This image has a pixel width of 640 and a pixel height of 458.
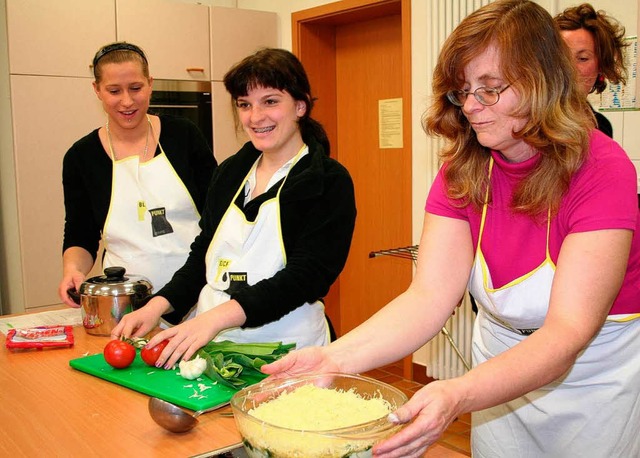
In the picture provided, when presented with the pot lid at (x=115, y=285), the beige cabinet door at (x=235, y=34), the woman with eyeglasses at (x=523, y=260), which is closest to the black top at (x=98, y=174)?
the pot lid at (x=115, y=285)

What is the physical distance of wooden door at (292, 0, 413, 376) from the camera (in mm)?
4137

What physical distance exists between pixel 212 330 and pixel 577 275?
2.79 ft

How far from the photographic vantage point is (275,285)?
1742 millimetres

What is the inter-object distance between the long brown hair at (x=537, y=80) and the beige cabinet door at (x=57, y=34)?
9.61ft

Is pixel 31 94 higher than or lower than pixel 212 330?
higher

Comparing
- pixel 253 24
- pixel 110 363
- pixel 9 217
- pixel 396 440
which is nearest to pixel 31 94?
pixel 9 217

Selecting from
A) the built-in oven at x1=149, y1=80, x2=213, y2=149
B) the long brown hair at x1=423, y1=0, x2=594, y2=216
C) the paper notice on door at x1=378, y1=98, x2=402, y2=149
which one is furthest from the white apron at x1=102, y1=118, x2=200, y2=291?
the paper notice on door at x1=378, y1=98, x2=402, y2=149

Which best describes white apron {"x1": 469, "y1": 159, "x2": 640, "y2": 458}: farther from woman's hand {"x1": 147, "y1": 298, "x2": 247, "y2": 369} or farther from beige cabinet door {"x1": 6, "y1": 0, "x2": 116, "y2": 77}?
beige cabinet door {"x1": 6, "y1": 0, "x2": 116, "y2": 77}

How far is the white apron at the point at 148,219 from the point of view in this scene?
2287mm

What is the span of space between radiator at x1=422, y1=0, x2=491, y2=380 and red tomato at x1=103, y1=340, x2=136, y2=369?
2017 millimetres

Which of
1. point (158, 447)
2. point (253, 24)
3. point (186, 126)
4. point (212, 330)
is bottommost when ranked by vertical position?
point (158, 447)

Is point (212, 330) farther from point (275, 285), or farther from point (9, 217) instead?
point (9, 217)

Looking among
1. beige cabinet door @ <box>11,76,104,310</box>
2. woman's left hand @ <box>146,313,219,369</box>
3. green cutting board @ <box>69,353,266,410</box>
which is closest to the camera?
green cutting board @ <box>69,353,266,410</box>

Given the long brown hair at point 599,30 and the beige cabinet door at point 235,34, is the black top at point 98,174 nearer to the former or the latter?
the long brown hair at point 599,30
